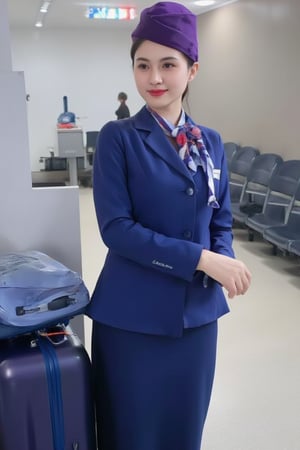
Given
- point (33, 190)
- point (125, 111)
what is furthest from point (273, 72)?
point (33, 190)

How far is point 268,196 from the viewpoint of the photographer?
15.9 ft

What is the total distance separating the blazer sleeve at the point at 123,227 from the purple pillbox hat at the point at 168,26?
0.74 feet

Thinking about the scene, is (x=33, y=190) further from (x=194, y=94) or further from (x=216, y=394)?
(x=194, y=94)

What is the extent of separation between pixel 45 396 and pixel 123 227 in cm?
53

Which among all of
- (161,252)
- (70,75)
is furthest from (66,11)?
(161,252)

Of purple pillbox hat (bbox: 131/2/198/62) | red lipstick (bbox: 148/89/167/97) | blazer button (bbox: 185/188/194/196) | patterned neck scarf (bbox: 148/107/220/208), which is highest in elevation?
purple pillbox hat (bbox: 131/2/198/62)

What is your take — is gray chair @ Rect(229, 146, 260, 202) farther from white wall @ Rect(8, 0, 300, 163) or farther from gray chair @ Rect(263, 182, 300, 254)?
gray chair @ Rect(263, 182, 300, 254)

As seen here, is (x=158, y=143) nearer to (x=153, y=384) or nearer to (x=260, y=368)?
(x=153, y=384)

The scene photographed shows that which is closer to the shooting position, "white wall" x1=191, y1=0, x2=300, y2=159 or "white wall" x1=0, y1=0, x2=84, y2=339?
"white wall" x1=0, y1=0, x2=84, y2=339

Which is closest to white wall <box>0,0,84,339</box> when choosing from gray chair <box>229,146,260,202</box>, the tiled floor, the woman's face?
the woman's face

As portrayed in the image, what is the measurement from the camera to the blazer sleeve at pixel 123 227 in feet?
3.90

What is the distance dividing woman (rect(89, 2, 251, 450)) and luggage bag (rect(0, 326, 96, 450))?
77 millimetres

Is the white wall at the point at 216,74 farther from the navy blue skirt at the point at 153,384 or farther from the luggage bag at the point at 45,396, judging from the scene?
the luggage bag at the point at 45,396

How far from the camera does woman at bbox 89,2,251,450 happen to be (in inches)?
47.3
